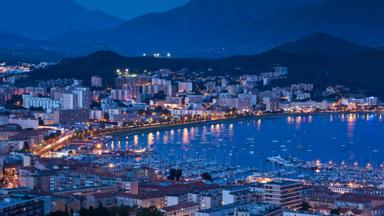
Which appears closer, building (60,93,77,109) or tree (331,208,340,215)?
tree (331,208,340,215)

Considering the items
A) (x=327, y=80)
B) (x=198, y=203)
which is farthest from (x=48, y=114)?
(x=327, y=80)

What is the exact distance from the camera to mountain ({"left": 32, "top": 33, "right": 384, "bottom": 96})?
30.3 meters

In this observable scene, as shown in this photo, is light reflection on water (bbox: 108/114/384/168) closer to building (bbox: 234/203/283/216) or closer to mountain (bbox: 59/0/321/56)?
building (bbox: 234/203/283/216)

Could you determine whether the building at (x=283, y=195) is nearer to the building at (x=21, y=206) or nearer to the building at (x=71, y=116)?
the building at (x=21, y=206)

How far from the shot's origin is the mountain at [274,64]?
3031cm

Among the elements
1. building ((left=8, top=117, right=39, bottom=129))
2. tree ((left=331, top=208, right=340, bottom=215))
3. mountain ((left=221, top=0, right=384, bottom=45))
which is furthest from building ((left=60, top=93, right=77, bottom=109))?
mountain ((left=221, top=0, right=384, bottom=45))

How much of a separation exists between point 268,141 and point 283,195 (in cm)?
897

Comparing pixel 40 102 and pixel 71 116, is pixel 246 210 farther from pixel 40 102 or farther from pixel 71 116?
pixel 40 102

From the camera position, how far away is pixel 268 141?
17.4m

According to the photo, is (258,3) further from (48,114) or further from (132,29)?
(48,114)

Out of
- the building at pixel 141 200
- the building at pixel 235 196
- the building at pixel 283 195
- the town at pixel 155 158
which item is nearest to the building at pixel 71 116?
the town at pixel 155 158

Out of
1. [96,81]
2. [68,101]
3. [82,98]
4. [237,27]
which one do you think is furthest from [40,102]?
[237,27]

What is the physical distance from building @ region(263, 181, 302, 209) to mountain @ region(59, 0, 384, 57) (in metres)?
43.6

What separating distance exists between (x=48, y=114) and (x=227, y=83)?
10.7 metres
